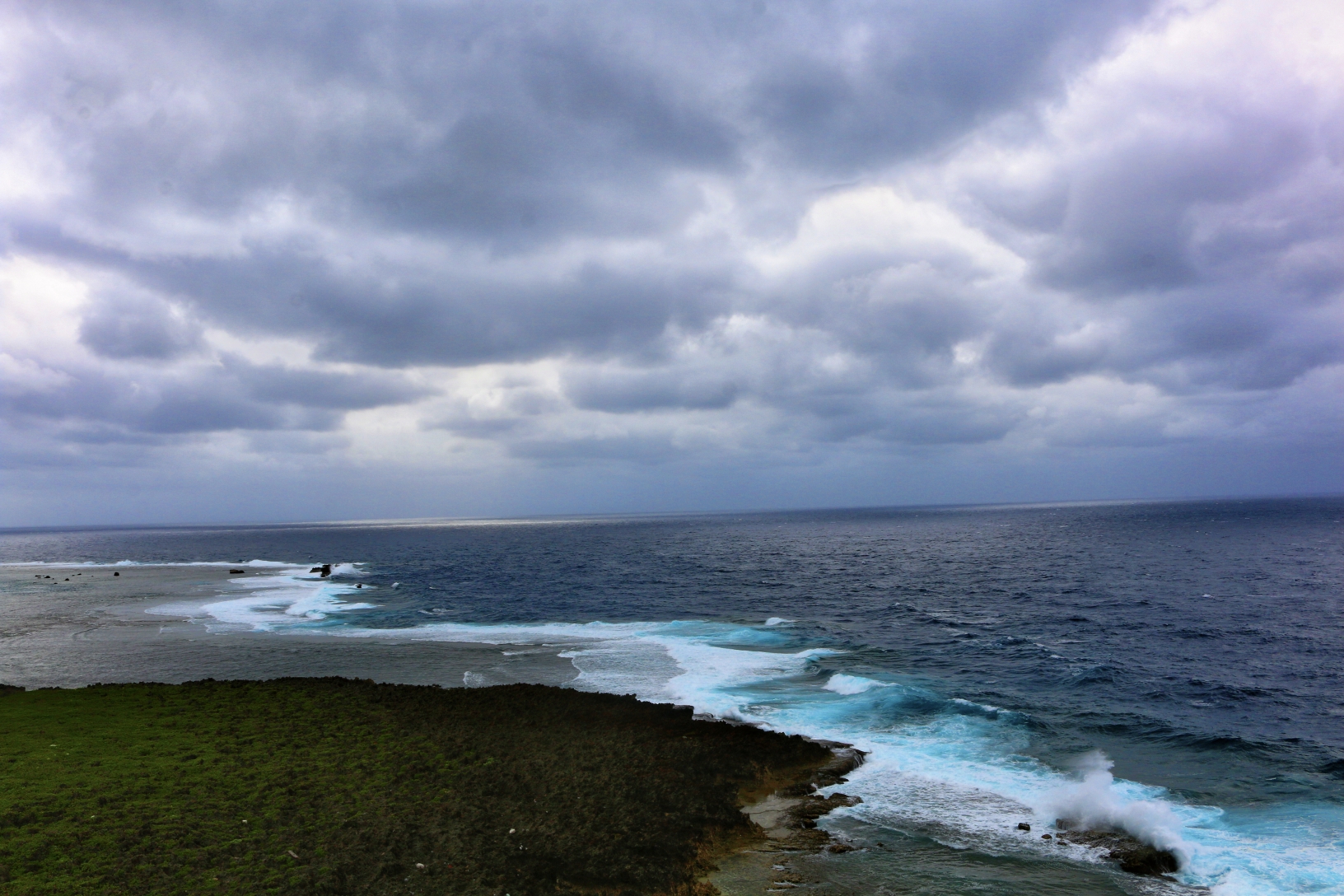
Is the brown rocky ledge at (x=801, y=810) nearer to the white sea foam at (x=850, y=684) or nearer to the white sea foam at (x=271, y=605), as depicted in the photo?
the white sea foam at (x=850, y=684)

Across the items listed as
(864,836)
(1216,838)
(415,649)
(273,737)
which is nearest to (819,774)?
(864,836)

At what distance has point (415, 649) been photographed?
45.9m

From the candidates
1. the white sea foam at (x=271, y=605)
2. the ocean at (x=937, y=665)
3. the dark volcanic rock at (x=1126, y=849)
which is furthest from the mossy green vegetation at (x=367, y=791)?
the white sea foam at (x=271, y=605)

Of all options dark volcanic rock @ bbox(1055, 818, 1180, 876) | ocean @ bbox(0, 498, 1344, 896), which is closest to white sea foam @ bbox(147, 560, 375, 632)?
ocean @ bbox(0, 498, 1344, 896)

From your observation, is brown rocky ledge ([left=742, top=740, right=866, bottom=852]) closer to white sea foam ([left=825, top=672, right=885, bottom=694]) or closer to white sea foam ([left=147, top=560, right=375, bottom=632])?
white sea foam ([left=825, top=672, right=885, bottom=694])

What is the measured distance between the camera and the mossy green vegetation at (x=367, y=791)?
15.8 m

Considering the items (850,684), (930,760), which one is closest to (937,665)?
(850,684)

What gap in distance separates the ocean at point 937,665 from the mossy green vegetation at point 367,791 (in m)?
3.28

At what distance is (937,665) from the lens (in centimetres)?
4084

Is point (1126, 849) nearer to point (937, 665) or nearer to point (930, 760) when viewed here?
point (930, 760)

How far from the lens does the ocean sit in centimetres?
1964

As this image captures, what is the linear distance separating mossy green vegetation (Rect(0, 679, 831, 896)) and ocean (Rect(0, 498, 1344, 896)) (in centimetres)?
328

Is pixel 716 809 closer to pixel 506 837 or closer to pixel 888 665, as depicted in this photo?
pixel 506 837

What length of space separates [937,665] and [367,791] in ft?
105
